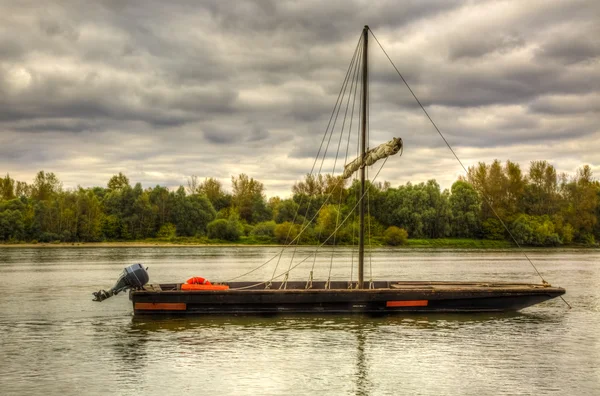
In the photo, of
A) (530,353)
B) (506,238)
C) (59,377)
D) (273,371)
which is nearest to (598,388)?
(530,353)

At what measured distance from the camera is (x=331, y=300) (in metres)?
24.7

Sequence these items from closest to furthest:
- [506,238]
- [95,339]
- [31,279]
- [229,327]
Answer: [95,339] < [229,327] < [31,279] < [506,238]

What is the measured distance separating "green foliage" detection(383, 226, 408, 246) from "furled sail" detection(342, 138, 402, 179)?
79.3m

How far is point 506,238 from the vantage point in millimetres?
110500

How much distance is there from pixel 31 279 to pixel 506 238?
89529 mm

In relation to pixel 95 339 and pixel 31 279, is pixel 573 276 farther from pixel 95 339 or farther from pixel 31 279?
pixel 31 279

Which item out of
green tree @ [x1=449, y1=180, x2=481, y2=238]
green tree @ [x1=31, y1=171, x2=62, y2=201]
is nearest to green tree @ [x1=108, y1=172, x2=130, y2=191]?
green tree @ [x1=31, y1=171, x2=62, y2=201]

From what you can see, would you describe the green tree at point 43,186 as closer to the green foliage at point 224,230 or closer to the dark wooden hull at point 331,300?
the green foliage at point 224,230

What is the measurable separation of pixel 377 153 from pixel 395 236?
82.1 meters

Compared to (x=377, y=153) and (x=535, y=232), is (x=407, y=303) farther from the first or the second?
(x=535, y=232)

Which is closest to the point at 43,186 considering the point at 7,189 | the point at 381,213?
the point at 7,189

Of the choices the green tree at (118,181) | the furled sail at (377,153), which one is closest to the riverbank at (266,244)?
the green tree at (118,181)

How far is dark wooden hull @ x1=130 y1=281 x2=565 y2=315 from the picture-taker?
2464 centimetres

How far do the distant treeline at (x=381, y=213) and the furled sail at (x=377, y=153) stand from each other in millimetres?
73119
